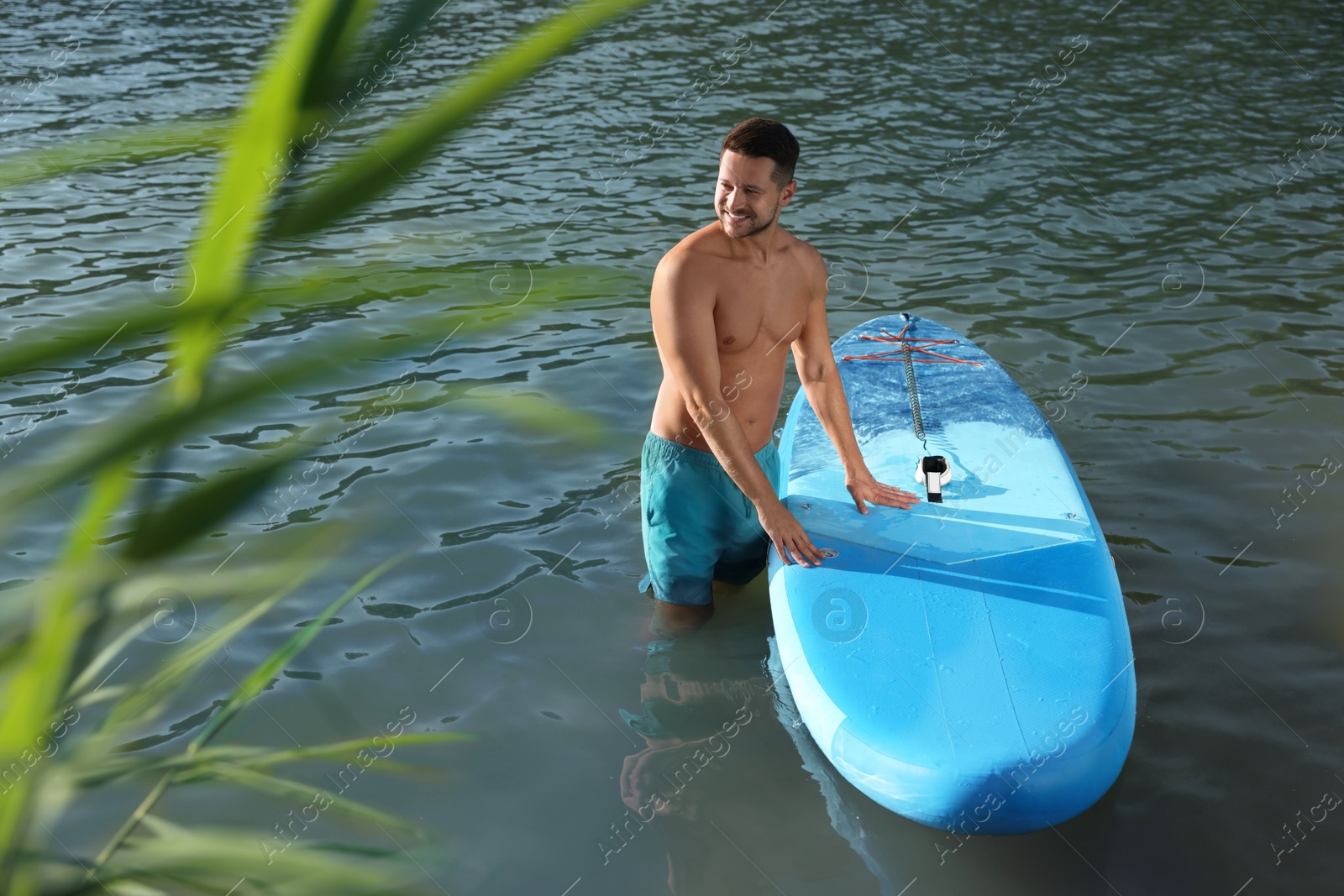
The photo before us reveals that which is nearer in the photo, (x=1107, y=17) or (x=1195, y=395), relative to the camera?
(x=1195, y=395)

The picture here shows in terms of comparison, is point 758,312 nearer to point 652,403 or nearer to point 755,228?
point 755,228

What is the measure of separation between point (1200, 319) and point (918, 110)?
4.37 metres

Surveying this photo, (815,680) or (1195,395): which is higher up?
(815,680)

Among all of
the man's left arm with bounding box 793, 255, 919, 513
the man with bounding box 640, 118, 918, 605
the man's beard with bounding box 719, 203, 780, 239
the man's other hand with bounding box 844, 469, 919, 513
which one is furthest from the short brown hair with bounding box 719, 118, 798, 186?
the man's other hand with bounding box 844, 469, 919, 513

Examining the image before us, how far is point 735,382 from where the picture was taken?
3.31 meters

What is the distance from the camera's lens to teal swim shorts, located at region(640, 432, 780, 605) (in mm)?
3375

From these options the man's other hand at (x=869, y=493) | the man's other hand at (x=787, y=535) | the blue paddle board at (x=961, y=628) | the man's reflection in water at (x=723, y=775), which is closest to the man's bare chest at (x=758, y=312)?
the man's other hand at (x=787, y=535)

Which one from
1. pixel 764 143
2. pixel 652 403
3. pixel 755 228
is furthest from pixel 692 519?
pixel 652 403

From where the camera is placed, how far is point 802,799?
324 centimetres

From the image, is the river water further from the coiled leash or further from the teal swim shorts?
the coiled leash

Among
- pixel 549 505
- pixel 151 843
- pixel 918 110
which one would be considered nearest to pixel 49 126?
pixel 549 505

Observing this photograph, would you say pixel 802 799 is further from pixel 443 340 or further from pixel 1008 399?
pixel 443 340

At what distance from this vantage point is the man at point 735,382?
9.94 feet

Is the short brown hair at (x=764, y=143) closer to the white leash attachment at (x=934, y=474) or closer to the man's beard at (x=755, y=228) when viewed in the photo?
the man's beard at (x=755, y=228)
